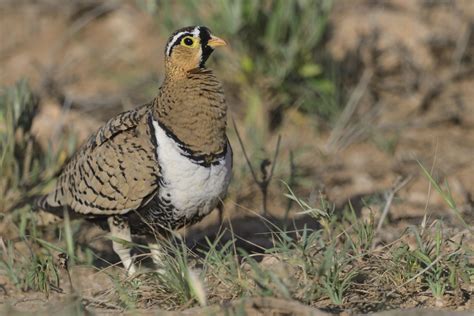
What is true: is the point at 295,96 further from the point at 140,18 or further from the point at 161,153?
the point at 161,153

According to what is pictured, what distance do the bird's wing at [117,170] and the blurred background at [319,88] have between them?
3.55ft

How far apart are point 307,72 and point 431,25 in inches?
62.4

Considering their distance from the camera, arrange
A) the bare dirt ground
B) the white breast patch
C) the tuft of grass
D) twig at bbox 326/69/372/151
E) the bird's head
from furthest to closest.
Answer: twig at bbox 326/69/372/151
the bare dirt ground
the bird's head
the white breast patch
the tuft of grass

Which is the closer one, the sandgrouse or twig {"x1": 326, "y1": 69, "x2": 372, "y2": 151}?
the sandgrouse

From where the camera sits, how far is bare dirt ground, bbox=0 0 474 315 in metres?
6.43

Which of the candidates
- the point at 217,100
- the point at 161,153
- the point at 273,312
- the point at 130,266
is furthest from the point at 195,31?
the point at 273,312

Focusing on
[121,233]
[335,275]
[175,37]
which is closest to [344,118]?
[175,37]

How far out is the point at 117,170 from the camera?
4426mm

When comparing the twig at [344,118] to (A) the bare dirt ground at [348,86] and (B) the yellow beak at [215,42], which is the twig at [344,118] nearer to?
(A) the bare dirt ground at [348,86]

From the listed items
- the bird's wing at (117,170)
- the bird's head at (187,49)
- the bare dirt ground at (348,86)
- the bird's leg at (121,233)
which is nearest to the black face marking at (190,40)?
the bird's head at (187,49)

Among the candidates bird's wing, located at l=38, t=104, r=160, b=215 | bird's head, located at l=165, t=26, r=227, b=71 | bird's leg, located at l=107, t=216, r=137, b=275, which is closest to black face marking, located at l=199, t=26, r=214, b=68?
bird's head, located at l=165, t=26, r=227, b=71

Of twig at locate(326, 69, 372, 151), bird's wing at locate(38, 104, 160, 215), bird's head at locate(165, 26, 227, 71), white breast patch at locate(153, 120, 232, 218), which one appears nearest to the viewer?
white breast patch at locate(153, 120, 232, 218)

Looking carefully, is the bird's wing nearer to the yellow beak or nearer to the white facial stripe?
the white facial stripe

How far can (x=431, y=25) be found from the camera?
25.5 ft
